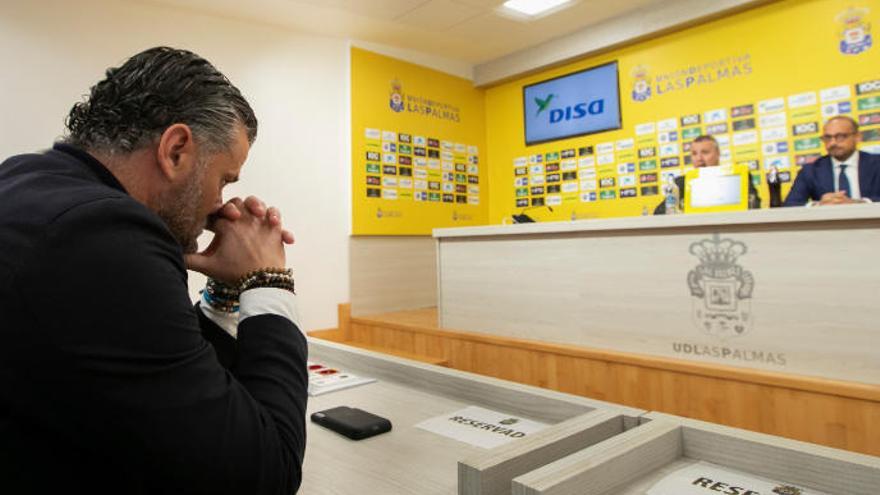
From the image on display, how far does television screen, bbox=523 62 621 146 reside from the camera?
452 centimetres

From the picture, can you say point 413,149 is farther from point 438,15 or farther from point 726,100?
point 726,100

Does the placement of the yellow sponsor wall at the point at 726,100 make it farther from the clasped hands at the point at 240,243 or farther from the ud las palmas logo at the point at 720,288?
the clasped hands at the point at 240,243

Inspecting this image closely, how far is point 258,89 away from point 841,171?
3.93 meters

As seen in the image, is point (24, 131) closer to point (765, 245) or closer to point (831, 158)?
point (765, 245)

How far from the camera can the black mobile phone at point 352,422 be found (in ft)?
3.06

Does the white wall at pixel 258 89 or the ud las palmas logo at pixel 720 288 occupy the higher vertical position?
the white wall at pixel 258 89

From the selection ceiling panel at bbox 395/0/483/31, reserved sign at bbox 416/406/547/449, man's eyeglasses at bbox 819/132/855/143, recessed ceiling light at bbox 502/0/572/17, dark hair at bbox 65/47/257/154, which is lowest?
reserved sign at bbox 416/406/547/449

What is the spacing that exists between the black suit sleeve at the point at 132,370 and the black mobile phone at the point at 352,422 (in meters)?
0.37

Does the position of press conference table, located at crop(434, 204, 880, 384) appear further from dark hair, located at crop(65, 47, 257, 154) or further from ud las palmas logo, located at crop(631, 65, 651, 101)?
ud las palmas logo, located at crop(631, 65, 651, 101)

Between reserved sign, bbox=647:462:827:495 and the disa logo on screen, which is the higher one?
the disa logo on screen

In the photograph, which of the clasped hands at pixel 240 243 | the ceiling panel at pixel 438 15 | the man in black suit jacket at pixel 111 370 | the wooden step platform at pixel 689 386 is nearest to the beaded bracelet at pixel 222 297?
the clasped hands at pixel 240 243

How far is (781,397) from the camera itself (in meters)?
1.93

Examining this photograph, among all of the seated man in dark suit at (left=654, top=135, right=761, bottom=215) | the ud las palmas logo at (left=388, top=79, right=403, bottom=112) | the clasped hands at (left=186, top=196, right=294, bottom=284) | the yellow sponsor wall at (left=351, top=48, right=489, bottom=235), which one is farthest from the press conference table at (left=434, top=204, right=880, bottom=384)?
the ud las palmas logo at (left=388, top=79, right=403, bottom=112)

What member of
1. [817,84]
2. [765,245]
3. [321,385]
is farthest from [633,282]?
[817,84]
